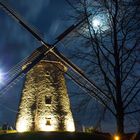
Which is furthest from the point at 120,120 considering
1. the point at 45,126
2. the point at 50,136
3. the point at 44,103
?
the point at 44,103

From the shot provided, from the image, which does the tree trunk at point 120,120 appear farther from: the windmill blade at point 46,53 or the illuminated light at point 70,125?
the illuminated light at point 70,125

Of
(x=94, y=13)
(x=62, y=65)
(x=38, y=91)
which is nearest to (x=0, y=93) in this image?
(x=38, y=91)

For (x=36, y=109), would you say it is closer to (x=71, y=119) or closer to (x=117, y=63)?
(x=71, y=119)

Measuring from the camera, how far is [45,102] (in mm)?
31344

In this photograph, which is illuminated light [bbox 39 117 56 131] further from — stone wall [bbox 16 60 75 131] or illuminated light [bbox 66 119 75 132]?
illuminated light [bbox 66 119 75 132]

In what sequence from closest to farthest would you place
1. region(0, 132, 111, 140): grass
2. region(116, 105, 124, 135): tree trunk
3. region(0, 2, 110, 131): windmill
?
1. region(116, 105, 124, 135): tree trunk
2. region(0, 132, 111, 140): grass
3. region(0, 2, 110, 131): windmill

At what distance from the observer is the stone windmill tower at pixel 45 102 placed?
30812mm

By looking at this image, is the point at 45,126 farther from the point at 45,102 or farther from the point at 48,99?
the point at 48,99

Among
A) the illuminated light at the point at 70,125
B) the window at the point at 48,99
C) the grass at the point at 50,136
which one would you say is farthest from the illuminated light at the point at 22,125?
the grass at the point at 50,136

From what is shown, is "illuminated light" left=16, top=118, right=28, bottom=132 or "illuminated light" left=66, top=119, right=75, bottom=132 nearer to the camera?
"illuminated light" left=16, top=118, right=28, bottom=132

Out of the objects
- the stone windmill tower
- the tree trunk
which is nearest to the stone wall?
the stone windmill tower

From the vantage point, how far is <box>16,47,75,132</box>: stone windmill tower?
101 ft

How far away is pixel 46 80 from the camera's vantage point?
3188 cm

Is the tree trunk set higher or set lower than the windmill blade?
lower
